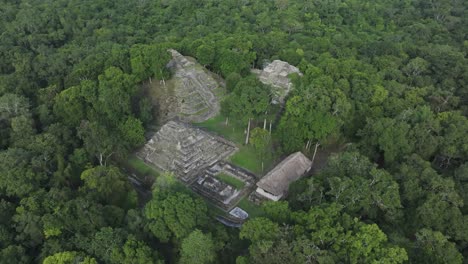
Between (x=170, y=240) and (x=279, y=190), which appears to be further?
(x=279, y=190)

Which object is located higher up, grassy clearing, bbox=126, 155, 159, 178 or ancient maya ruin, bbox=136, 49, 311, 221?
ancient maya ruin, bbox=136, 49, 311, 221

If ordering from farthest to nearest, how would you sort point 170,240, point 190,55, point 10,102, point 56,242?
point 190,55 → point 10,102 → point 170,240 → point 56,242

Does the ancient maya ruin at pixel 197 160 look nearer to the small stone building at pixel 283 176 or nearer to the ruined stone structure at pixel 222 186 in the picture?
the ruined stone structure at pixel 222 186

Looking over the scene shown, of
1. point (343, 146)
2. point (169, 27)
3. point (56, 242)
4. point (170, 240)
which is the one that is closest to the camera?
point (56, 242)

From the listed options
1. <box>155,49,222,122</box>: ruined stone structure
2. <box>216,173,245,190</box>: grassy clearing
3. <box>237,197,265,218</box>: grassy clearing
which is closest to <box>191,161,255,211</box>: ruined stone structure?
<box>216,173,245,190</box>: grassy clearing

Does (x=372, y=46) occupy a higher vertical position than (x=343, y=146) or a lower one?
higher

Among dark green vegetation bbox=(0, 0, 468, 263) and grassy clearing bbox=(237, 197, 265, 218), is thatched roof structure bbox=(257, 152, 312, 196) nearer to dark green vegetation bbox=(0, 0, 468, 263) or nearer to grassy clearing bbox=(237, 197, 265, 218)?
grassy clearing bbox=(237, 197, 265, 218)

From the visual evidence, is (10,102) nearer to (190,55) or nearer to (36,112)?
(36,112)

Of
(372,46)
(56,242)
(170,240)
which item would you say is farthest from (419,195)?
(372,46)
